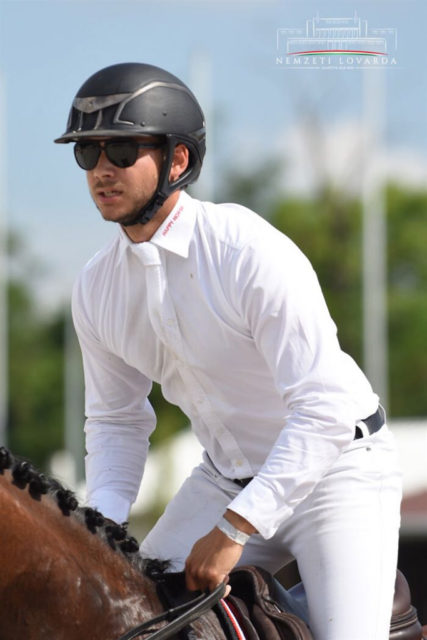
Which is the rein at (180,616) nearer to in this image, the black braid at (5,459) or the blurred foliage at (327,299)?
the black braid at (5,459)

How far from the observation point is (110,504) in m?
4.45

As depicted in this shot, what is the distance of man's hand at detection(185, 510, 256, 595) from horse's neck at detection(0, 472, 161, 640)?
168mm

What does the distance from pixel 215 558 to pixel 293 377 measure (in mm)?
593

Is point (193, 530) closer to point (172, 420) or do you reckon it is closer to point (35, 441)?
point (172, 420)

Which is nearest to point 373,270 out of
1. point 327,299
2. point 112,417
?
point 327,299

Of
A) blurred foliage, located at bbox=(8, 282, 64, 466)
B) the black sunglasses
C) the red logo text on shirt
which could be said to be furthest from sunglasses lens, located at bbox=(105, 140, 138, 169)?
blurred foliage, located at bbox=(8, 282, 64, 466)

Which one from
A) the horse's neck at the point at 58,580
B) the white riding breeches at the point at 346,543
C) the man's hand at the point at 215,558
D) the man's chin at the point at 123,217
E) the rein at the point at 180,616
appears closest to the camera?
the horse's neck at the point at 58,580

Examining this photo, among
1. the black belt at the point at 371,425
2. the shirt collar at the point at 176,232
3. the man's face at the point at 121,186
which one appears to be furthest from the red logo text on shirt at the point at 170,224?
the black belt at the point at 371,425

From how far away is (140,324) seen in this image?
4316 mm

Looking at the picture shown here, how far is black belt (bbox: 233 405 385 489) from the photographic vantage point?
13.9ft

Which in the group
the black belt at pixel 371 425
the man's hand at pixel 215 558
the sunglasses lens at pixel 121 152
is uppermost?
the sunglasses lens at pixel 121 152

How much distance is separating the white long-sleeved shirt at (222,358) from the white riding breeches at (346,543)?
192mm

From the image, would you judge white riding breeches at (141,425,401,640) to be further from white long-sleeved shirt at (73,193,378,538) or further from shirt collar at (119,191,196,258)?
shirt collar at (119,191,196,258)

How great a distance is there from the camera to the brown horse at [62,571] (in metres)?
3.51
